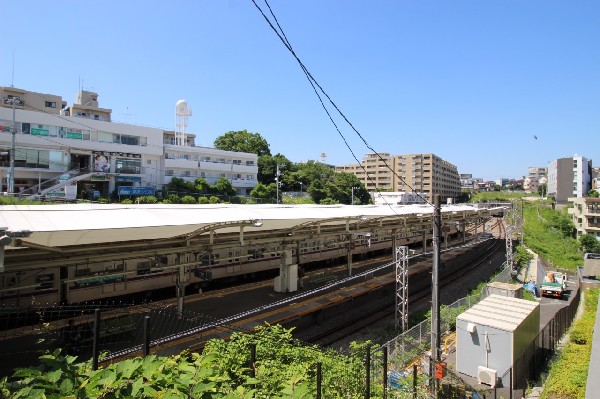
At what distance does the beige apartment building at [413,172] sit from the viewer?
8162 cm

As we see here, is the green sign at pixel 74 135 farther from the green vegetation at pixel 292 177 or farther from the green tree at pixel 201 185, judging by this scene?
the green vegetation at pixel 292 177

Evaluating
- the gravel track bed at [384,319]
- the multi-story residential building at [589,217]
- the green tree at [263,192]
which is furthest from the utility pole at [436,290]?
the multi-story residential building at [589,217]

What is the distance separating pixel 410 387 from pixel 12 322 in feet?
36.0

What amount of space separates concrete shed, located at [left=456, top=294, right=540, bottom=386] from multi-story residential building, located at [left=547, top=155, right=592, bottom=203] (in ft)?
233

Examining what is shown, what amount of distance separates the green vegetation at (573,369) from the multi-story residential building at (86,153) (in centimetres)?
3098

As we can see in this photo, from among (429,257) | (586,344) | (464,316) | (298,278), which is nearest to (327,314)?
(298,278)

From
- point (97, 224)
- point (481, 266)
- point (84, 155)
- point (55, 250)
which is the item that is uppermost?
point (84, 155)

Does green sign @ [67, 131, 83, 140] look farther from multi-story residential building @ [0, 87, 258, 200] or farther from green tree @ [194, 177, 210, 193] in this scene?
green tree @ [194, 177, 210, 193]

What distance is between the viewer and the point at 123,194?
32.2 m

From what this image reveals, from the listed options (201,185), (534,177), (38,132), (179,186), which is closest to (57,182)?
(38,132)

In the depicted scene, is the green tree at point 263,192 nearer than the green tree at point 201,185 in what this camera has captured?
No

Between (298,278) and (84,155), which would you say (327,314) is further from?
(84,155)

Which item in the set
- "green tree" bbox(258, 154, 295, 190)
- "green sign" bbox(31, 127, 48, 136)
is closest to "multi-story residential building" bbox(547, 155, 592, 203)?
"green tree" bbox(258, 154, 295, 190)

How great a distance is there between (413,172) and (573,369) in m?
76.7
